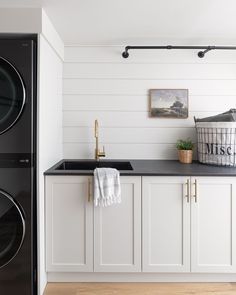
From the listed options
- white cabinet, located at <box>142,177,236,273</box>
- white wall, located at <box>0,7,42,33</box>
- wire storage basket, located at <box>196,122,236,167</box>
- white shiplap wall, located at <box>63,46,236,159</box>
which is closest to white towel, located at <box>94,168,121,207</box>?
white cabinet, located at <box>142,177,236,273</box>

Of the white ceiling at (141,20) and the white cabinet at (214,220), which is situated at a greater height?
the white ceiling at (141,20)

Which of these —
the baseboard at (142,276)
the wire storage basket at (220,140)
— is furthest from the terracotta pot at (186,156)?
the baseboard at (142,276)

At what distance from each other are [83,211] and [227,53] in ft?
7.03

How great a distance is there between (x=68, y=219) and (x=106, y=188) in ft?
1.33

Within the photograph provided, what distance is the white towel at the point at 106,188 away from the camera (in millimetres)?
2068

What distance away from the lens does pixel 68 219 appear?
2146 millimetres

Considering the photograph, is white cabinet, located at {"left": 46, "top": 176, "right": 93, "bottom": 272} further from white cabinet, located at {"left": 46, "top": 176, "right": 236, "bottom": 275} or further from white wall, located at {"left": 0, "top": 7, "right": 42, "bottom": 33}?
white wall, located at {"left": 0, "top": 7, "right": 42, "bottom": 33}

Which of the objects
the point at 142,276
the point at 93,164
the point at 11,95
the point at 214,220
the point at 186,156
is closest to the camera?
the point at 11,95

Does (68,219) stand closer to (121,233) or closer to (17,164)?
(121,233)

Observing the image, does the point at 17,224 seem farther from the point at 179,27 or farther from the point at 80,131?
the point at 179,27

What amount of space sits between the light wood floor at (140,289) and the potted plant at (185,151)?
110 cm

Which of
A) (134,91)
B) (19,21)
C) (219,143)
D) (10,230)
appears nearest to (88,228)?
(10,230)

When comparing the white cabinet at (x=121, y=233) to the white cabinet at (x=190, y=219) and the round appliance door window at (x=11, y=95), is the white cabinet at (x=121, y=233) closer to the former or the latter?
the white cabinet at (x=190, y=219)

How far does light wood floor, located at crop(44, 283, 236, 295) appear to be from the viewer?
6.93 feet
